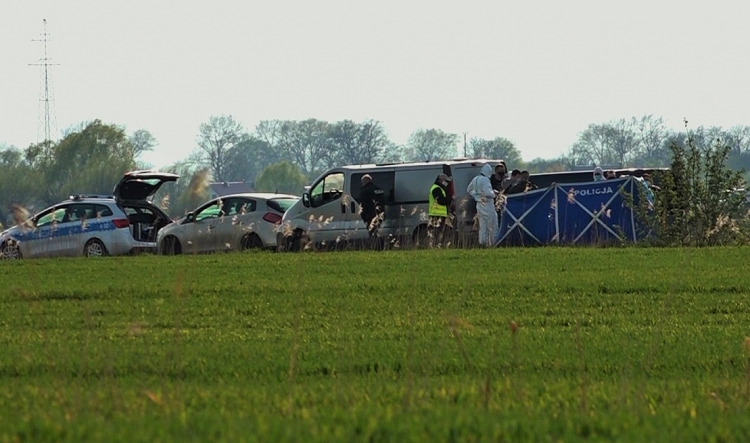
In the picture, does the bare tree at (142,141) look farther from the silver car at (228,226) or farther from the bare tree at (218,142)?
the silver car at (228,226)

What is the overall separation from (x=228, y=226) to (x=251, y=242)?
61 centimetres

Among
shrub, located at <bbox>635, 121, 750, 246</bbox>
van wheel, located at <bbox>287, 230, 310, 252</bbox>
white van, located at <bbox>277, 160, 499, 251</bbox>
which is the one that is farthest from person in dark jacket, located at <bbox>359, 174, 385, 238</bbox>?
shrub, located at <bbox>635, 121, 750, 246</bbox>

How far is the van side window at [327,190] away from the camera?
2845 cm

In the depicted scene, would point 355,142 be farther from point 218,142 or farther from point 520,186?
point 520,186

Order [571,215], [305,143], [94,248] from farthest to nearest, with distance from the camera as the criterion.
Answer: [305,143], [94,248], [571,215]

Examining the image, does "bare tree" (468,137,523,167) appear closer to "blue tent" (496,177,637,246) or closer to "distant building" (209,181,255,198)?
"distant building" (209,181,255,198)

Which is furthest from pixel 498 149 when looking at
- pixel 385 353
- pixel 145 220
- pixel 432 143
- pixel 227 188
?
pixel 385 353

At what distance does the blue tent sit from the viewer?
2602cm

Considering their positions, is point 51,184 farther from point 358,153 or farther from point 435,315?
point 435,315

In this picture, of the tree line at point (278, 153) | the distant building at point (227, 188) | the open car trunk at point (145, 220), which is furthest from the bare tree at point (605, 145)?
the open car trunk at point (145, 220)

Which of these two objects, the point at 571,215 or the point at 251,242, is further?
the point at 251,242

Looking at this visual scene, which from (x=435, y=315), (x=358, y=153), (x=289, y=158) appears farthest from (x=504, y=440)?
(x=289, y=158)

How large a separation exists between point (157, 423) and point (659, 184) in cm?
2044

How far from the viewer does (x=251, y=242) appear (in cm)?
2872
